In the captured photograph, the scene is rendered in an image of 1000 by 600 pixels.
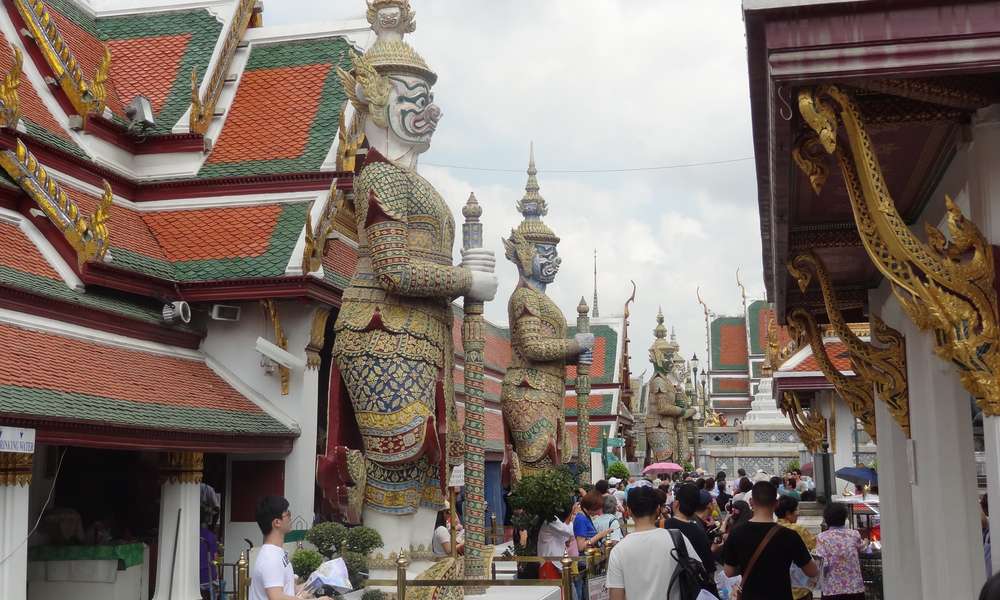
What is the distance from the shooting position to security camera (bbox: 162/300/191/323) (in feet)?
39.4

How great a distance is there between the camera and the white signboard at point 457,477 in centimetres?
905

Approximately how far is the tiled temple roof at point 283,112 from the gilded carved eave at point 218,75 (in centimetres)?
28

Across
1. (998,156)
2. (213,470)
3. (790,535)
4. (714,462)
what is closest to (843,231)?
(790,535)

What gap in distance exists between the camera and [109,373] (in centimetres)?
1028

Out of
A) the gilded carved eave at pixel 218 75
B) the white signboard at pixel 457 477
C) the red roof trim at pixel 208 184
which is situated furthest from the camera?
the gilded carved eave at pixel 218 75

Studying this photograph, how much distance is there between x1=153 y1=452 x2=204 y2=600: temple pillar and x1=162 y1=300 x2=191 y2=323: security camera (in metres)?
1.73

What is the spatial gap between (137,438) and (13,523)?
1367 millimetres

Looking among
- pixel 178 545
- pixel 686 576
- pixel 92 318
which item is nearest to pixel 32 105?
pixel 92 318

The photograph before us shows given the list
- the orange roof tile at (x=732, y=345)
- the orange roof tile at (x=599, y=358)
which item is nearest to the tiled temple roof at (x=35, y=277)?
the orange roof tile at (x=599, y=358)

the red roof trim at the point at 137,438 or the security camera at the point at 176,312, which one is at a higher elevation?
the security camera at the point at 176,312

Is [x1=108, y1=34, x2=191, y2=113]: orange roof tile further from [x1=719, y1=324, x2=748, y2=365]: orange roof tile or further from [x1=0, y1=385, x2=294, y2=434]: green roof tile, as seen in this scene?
[x1=719, y1=324, x2=748, y2=365]: orange roof tile

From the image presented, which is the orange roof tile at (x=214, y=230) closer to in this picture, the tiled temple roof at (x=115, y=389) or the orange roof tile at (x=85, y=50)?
the tiled temple roof at (x=115, y=389)

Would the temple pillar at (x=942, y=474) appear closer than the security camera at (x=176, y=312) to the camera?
Yes

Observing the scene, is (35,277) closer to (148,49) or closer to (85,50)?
(85,50)
